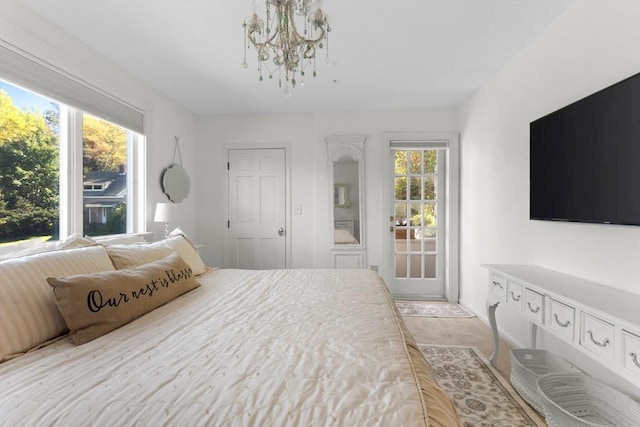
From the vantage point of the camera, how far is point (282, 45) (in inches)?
61.1

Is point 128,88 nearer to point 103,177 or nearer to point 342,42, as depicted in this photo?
point 103,177

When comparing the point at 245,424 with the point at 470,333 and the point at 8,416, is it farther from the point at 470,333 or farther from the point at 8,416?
the point at 470,333

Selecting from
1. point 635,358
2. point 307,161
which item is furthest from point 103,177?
point 635,358

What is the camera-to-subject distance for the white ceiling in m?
1.96

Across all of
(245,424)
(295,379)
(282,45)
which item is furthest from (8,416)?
(282,45)

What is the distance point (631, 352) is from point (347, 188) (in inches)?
122

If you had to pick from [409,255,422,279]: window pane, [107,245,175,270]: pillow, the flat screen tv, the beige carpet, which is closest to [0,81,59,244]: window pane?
[107,245,175,270]: pillow

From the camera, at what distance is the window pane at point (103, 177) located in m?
2.50

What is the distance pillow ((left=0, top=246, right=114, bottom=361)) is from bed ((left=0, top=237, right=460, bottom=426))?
5 cm

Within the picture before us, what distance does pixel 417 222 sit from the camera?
4.02m

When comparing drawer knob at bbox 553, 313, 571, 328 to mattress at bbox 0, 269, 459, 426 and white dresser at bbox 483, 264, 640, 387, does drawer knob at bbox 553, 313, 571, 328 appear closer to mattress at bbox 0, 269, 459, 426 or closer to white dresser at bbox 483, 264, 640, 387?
white dresser at bbox 483, 264, 640, 387

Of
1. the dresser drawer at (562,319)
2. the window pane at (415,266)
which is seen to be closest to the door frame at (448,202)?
the window pane at (415,266)

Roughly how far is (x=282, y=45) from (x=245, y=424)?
1.61m

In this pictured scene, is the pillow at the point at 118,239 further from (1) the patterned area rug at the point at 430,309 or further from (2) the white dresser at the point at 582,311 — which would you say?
(2) the white dresser at the point at 582,311
